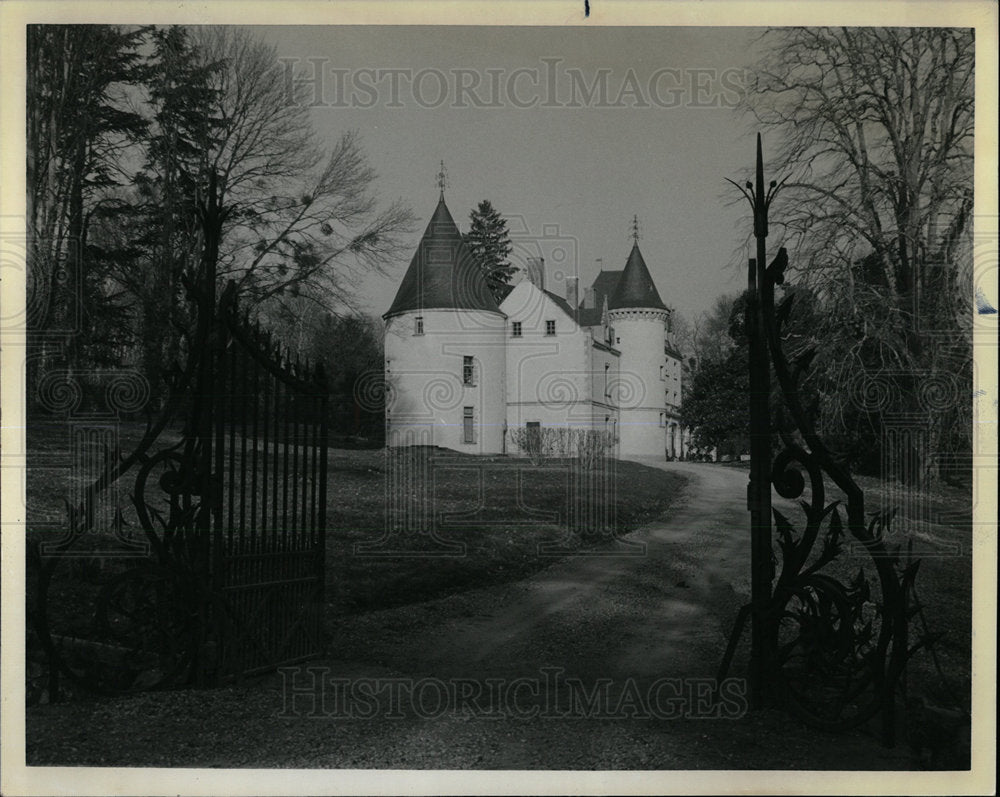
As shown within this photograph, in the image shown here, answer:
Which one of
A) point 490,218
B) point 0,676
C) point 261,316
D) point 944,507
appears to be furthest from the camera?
point 261,316

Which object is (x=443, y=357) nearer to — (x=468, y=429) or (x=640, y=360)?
(x=468, y=429)

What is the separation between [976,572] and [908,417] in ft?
18.1

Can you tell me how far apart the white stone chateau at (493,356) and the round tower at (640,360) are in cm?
4

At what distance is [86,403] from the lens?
932 centimetres

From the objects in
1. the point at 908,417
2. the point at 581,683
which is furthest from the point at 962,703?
the point at 908,417

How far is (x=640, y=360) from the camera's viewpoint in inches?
539

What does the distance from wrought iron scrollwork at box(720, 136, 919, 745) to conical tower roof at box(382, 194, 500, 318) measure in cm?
581

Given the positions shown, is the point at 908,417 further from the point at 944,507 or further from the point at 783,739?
the point at 783,739

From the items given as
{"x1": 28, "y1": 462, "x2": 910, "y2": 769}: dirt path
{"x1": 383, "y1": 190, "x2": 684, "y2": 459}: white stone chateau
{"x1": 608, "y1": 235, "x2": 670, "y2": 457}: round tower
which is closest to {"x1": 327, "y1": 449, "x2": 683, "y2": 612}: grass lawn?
{"x1": 383, "y1": 190, "x2": 684, "y2": 459}: white stone chateau

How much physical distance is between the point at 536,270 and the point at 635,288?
2284 mm

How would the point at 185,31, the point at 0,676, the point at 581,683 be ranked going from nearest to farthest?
the point at 0,676, the point at 581,683, the point at 185,31

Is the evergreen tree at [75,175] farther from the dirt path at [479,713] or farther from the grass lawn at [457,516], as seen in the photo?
the dirt path at [479,713]

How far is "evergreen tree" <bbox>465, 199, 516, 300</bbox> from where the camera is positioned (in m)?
8.72

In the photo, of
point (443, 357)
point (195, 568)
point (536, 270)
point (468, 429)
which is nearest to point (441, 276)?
point (443, 357)
